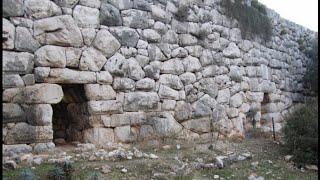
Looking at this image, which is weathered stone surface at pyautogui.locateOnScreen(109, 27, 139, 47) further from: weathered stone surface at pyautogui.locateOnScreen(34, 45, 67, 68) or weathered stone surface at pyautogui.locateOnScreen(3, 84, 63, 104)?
weathered stone surface at pyautogui.locateOnScreen(3, 84, 63, 104)

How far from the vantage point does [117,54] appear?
19.6 ft

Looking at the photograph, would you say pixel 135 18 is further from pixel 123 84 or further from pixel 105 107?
pixel 105 107

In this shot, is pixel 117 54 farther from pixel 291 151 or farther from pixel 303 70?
pixel 303 70

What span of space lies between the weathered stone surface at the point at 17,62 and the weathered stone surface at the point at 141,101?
1.62m

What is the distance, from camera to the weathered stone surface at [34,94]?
497 centimetres

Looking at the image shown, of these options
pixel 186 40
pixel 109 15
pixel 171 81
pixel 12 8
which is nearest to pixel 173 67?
pixel 171 81

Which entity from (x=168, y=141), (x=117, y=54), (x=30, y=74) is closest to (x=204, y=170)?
(x=168, y=141)

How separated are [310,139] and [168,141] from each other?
2274 millimetres

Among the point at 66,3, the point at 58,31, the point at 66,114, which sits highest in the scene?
the point at 66,3

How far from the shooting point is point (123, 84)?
5.97 meters

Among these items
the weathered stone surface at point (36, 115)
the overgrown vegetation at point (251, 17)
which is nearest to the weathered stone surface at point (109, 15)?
the weathered stone surface at point (36, 115)

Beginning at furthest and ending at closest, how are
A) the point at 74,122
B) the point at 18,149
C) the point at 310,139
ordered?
the point at 74,122, the point at 310,139, the point at 18,149

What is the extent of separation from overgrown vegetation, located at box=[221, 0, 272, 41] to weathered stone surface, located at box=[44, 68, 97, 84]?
12.2 feet

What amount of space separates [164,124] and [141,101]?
0.60 m
